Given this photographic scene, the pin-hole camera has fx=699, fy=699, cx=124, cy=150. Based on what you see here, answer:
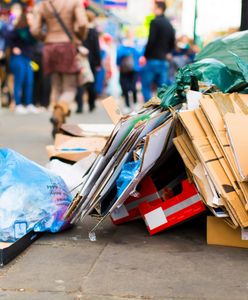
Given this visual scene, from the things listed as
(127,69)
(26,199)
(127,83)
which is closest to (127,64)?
(127,69)

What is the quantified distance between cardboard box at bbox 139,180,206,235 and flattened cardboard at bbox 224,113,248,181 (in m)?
0.38

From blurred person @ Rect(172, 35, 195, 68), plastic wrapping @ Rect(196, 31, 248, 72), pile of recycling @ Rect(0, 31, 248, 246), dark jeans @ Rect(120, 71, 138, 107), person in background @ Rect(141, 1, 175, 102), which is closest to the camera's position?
pile of recycling @ Rect(0, 31, 248, 246)

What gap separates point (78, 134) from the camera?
6.19 meters

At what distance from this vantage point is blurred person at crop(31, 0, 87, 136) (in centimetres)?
866

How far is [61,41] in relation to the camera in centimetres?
891

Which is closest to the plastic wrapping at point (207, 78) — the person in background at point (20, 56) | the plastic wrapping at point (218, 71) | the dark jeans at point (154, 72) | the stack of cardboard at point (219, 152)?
the plastic wrapping at point (218, 71)

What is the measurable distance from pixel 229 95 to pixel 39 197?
1.30 m

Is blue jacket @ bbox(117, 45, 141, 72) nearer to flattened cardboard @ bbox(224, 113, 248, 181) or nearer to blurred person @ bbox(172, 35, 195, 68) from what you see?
blurred person @ bbox(172, 35, 195, 68)

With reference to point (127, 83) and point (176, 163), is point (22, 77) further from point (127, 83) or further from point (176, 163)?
point (176, 163)

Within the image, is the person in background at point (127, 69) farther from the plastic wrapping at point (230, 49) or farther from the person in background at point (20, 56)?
the plastic wrapping at point (230, 49)

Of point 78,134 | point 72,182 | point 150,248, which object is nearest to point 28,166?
point 72,182

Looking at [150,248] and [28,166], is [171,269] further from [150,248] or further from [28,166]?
[28,166]

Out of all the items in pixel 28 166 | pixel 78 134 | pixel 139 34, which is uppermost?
pixel 28 166

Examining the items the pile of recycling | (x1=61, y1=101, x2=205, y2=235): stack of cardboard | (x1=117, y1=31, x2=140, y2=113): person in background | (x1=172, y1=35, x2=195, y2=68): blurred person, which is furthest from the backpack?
(x1=61, y1=101, x2=205, y2=235): stack of cardboard
